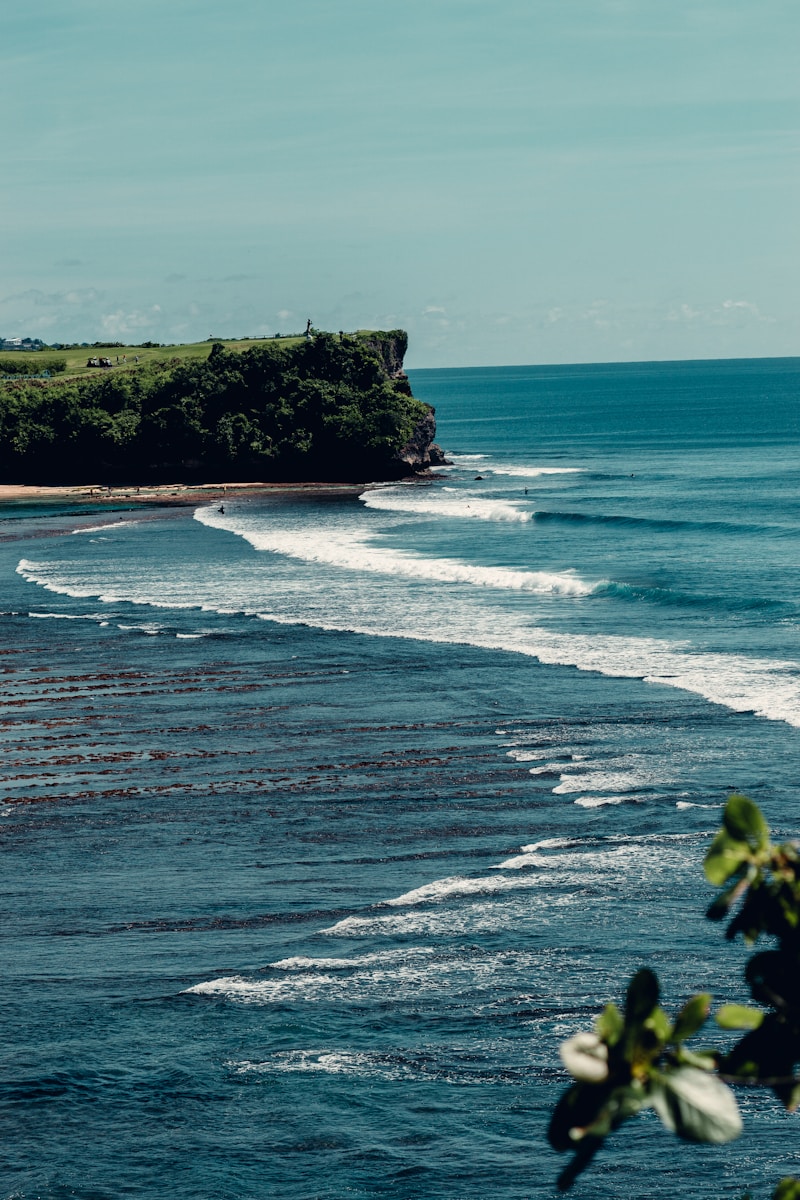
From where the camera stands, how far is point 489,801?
22.7m

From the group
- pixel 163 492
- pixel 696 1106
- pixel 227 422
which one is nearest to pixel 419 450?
pixel 227 422

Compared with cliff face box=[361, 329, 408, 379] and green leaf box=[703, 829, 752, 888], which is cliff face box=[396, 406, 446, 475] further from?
green leaf box=[703, 829, 752, 888]

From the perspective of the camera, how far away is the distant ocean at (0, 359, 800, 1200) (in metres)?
12.6

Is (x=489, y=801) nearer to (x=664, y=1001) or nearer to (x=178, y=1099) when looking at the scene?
(x=664, y=1001)

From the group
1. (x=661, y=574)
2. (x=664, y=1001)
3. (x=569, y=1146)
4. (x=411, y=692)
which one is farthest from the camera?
(x=661, y=574)

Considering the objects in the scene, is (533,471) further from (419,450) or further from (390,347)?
(390,347)

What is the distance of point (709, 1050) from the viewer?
11.3 feet

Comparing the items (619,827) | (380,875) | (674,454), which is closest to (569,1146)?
(380,875)

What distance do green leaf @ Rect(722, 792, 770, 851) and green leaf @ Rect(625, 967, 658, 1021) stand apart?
487 millimetres

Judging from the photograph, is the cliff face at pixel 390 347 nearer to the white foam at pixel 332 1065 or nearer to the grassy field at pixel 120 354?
the grassy field at pixel 120 354

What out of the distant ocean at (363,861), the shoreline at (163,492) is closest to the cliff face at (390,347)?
the shoreline at (163,492)

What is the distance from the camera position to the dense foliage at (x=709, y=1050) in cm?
303

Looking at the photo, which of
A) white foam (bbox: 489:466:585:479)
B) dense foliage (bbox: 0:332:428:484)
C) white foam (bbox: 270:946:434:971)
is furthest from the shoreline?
white foam (bbox: 270:946:434:971)

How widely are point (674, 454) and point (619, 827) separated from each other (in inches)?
3637
